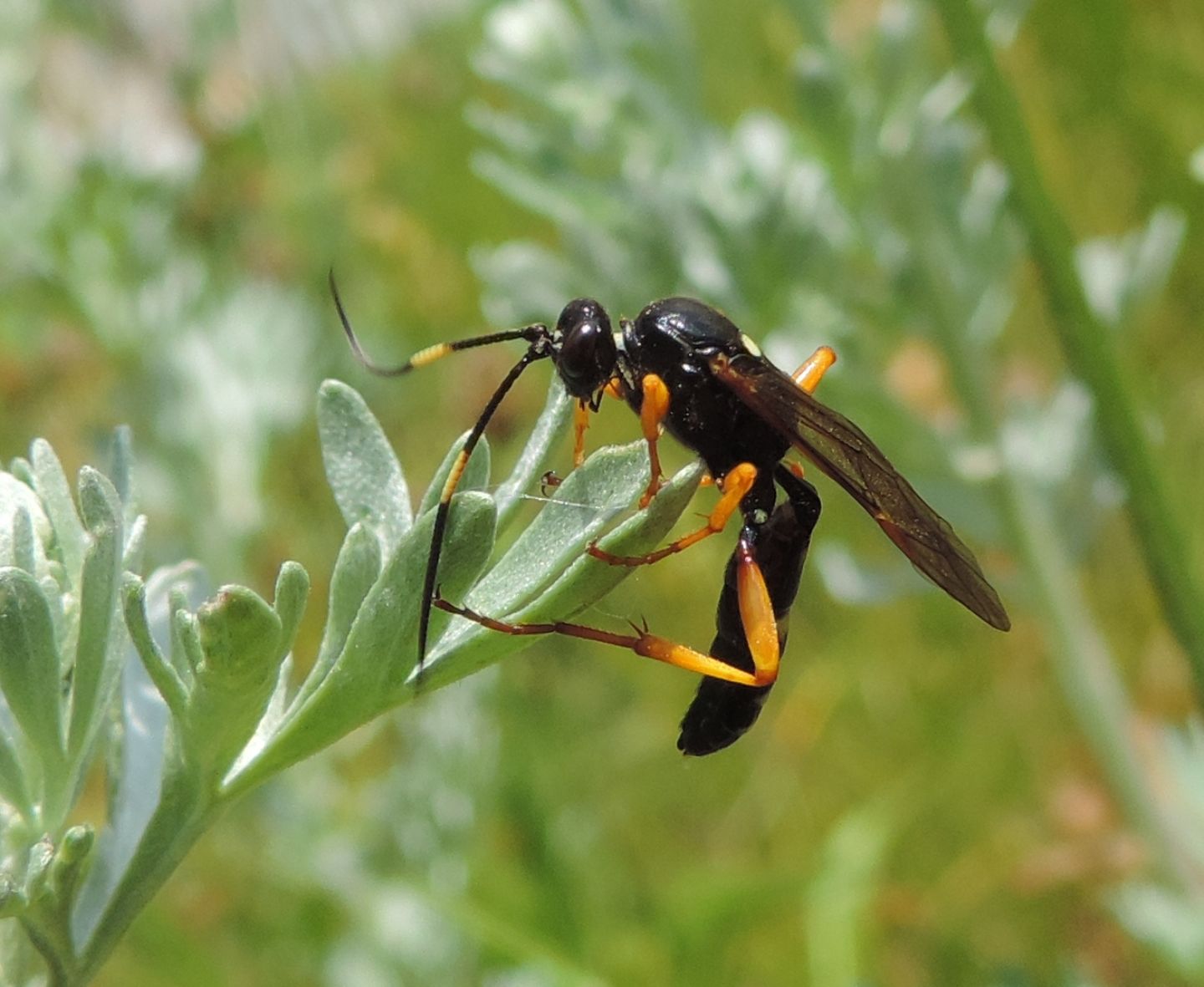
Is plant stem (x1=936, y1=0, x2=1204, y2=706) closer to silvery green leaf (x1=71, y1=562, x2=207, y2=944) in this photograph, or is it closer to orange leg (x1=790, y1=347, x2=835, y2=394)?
orange leg (x1=790, y1=347, x2=835, y2=394)

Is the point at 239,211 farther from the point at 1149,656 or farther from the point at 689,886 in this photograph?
the point at 1149,656

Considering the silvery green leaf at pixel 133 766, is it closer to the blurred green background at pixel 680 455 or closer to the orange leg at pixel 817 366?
the blurred green background at pixel 680 455

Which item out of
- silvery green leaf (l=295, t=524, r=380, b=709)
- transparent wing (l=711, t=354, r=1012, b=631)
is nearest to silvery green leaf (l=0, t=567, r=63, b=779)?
silvery green leaf (l=295, t=524, r=380, b=709)

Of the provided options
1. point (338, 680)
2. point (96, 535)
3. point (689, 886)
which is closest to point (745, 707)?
point (338, 680)

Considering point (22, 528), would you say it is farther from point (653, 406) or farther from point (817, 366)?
point (817, 366)

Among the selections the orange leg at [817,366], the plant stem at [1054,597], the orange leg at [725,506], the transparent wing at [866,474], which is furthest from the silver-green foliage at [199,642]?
the plant stem at [1054,597]

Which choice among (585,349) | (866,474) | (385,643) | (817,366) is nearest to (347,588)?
(385,643)
